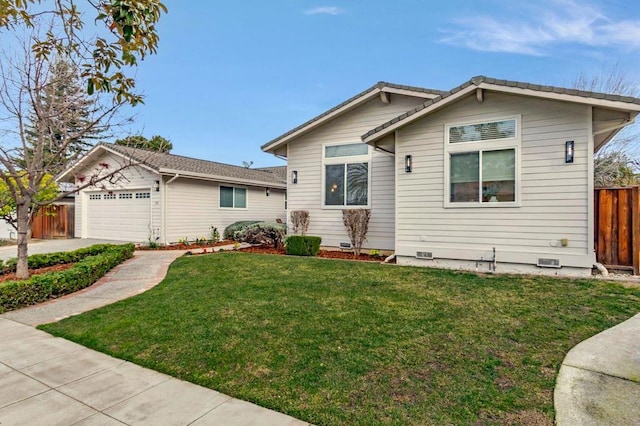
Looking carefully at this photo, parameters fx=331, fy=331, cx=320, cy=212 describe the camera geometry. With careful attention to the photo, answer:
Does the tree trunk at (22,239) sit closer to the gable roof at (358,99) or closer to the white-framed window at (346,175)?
the gable roof at (358,99)

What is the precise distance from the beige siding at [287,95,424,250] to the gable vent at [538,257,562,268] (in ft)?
12.7

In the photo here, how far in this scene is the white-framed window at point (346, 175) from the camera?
10.4 m

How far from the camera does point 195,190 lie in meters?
14.6

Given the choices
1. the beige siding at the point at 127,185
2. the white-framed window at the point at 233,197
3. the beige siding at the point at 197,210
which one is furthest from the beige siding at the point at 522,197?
the white-framed window at the point at 233,197

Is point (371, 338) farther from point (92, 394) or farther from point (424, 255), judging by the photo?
point (424, 255)

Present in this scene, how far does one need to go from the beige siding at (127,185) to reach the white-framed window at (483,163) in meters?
11.0

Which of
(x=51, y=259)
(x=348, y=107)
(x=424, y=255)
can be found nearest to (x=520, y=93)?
(x=424, y=255)

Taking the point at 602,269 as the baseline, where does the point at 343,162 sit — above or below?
above

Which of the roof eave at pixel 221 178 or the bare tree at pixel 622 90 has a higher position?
the bare tree at pixel 622 90

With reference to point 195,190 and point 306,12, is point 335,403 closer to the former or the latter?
point 306,12

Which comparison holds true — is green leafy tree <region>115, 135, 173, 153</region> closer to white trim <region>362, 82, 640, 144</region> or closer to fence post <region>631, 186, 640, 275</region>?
white trim <region>362, 82, 640, 144</region>

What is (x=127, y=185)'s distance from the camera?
14.3 metres

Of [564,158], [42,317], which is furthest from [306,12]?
[42,317]

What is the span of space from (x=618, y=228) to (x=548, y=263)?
73.1 inches
